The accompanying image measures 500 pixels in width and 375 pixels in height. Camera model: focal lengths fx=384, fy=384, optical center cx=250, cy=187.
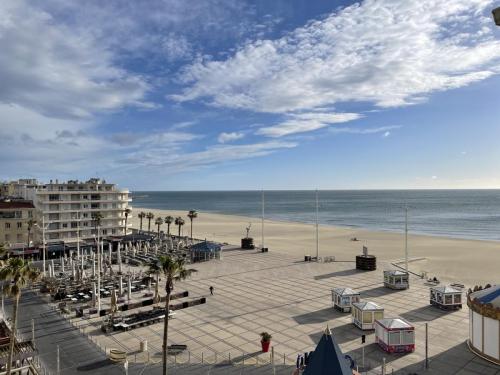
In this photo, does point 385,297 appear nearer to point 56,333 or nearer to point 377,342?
point 377,342

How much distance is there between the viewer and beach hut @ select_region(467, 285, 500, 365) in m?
23.0

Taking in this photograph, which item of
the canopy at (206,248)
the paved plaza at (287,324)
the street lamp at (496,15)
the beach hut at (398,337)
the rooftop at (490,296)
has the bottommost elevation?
the paved plaza at (287,324)

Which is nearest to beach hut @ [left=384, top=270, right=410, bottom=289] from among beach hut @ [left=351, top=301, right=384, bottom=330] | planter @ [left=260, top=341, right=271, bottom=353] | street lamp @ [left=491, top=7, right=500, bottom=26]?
beach hut @ [left=351, top=301, right=384, bottom=330]

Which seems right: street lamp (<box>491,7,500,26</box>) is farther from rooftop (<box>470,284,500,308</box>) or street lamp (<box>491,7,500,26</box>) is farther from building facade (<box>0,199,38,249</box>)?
building facade (<box>0,199,38,249</box>)

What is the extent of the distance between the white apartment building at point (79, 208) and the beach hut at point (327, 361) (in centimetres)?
6701

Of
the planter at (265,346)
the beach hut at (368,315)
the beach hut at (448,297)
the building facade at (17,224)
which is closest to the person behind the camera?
the planter at (265,346)

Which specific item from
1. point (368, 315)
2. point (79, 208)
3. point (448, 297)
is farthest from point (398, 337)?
point (79, 208)

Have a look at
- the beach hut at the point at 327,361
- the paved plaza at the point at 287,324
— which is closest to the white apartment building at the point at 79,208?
the paved plaza at the point at 287,324

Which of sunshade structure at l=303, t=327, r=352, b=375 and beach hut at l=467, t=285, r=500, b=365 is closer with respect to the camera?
sunshade structure at l=303, t=327, r=352, b=375

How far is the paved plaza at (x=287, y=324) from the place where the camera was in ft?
79.1

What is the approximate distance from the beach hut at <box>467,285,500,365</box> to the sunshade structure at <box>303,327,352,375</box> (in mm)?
14109

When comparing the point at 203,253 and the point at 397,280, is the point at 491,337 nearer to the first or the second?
the point at 397,280

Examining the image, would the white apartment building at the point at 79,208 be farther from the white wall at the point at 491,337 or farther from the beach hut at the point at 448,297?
the white wall at the point at 491,337

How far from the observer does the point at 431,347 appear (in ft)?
83.4
